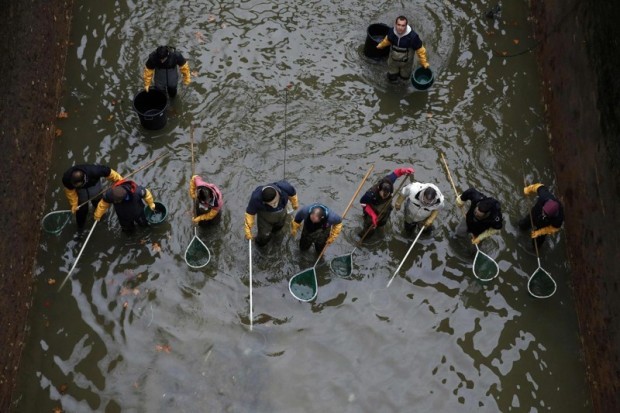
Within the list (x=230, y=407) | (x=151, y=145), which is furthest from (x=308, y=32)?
(x=230, y=407)

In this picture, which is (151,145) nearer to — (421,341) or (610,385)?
(421,341)

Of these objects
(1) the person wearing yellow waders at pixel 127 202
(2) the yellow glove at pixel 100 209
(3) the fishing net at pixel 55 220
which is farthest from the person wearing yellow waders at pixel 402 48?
(3) the fishing net at pixel 55 220

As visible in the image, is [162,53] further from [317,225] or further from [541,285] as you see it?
[541,285]

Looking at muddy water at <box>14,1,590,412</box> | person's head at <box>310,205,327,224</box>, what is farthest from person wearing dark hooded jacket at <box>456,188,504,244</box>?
person's head at <box>310,205,327,224</box>

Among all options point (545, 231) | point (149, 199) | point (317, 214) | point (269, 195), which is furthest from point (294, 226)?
point (545, 231)

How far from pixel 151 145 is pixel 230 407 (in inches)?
195

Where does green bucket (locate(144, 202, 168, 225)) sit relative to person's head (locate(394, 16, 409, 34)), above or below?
below

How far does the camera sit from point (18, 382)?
29.4 feet

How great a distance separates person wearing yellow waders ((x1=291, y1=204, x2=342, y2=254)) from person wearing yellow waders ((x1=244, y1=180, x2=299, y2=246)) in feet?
0.87

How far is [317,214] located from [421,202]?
1752 mm

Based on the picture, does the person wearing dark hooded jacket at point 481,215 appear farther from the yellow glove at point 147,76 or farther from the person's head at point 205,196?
the yellow glove at point 147,76

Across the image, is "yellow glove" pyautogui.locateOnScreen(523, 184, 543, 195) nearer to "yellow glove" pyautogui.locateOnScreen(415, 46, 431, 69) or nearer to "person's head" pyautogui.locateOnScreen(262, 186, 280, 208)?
"yellow glove" pyautogui.locateOnScreen(415, 46, 431, 69)

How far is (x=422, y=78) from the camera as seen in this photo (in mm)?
11938

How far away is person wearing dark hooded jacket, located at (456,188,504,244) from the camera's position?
9.26 m
